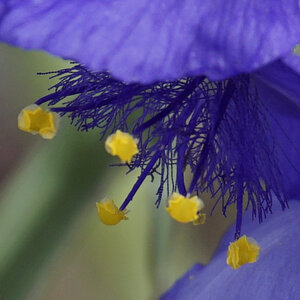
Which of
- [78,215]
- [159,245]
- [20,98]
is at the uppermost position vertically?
[20,98]

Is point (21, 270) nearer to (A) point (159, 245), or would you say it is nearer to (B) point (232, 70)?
(A) point (159, 245)

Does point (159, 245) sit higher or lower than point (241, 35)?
lower

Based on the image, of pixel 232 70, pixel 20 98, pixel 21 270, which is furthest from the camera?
pixel 20 98

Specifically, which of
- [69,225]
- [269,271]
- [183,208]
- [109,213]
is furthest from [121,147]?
[69,225]

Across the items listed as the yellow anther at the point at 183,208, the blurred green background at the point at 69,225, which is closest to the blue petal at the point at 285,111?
the yellow anther at the point at 183,208

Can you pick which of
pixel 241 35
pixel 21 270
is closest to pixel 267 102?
pixel 241 35

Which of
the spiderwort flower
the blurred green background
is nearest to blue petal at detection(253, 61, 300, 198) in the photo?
the spiderwort flower

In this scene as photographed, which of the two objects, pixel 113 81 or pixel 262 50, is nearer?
pixel 262 50
